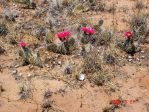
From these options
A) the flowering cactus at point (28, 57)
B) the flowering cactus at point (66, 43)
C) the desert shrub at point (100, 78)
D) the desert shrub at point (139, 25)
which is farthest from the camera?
the desert shrub at point (139, 25)

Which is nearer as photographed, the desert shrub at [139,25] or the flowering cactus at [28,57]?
the flowering cactus at [28,57]

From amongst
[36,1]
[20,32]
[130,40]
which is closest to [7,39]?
[20,32]

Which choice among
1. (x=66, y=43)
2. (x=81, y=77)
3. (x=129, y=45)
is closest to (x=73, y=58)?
(x=66, y=43)

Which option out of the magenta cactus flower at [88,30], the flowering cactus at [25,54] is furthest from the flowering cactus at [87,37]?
the flowering cactus at [25,54]

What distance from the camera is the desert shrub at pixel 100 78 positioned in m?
6.84

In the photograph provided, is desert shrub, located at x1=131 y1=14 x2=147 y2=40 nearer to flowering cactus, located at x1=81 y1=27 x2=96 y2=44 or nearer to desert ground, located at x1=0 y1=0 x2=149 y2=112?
desert ground, located at x1=0 y1=0 x2=149 y2=112

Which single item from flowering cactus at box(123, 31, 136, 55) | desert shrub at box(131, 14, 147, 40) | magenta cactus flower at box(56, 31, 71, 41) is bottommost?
flowering cactus at box(123, 31, 136, 55)

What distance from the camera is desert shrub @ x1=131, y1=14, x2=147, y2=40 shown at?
792 centimetres

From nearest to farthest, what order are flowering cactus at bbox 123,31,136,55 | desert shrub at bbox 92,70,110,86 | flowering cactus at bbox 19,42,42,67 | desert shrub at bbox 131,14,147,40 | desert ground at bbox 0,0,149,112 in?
desert ground at bbox 0,0,149,112, desert shrub at bbox 92,70,110,86, flowering cactus at bbox 19,42,42,67, flowering cactus at bbox 123,31,136,55, desert shrub at bbox 131,14,147,40

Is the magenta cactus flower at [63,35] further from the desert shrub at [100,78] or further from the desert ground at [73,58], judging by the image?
the desert shrub at [100,78]

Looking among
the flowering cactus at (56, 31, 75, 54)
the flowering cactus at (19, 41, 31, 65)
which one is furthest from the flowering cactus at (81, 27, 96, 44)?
the flowering cactus at (19, 41, 31, 65)

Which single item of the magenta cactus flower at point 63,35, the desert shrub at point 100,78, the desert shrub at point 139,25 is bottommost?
the desert shrub at point 100,78

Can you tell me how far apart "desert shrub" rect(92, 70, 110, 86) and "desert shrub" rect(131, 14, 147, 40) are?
136cm

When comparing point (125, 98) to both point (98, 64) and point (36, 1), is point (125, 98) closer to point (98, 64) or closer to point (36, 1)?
point (98, 64)
